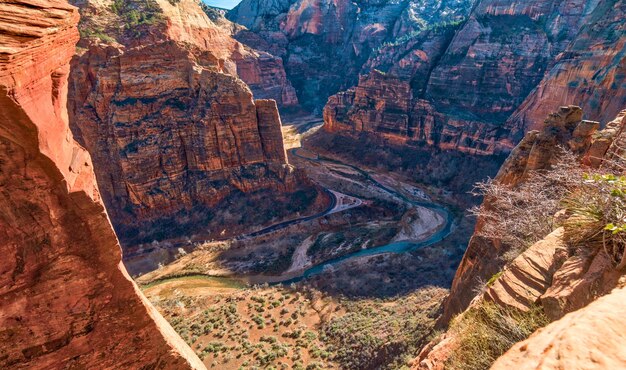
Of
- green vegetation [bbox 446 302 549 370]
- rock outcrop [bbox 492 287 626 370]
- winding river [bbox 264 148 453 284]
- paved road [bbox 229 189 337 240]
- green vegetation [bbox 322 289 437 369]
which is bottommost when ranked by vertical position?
winding river [bbox 264 148 453 284]

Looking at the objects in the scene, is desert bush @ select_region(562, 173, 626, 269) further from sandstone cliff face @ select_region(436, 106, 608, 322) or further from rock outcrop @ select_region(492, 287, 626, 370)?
sandstone cliff face @ select_region(436, 106, 608, 322)

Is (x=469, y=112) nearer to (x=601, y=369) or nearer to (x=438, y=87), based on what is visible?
(x=438, y=87)

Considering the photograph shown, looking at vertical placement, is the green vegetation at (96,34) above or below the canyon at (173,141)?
above

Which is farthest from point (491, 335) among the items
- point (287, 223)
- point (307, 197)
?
point (307, 197)

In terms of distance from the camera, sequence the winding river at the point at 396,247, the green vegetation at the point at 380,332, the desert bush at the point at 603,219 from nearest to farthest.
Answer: the desert bush at the point at 603,219 < the green vegetation at the point at 380,332 < the winding river at the point at 396,247

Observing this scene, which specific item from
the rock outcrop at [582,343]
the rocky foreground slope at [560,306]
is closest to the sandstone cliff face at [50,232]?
the rocky foreground slope at [560,306]

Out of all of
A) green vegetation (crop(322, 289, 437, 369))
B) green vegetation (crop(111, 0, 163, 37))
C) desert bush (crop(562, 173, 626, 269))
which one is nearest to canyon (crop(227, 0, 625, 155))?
green vegetation (crop(322, 289, 437, 369))

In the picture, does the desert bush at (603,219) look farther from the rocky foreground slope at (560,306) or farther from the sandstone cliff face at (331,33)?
the sandstone cliff face at (331,33)
